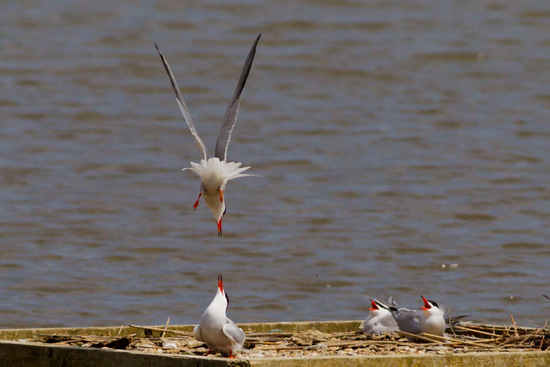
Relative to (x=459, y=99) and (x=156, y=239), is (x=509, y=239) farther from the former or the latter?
(x=459, y=99)

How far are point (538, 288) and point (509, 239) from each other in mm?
2883

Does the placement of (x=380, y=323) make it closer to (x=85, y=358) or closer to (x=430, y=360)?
(x=430, y=360)

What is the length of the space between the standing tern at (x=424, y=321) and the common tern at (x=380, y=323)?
0.69ft

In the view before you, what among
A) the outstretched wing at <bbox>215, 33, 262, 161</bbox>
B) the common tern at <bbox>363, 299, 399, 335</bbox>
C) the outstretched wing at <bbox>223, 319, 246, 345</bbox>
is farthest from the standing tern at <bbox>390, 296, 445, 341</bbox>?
the outstretched wing at <bbox>215, 33, 262, 161</bbox>

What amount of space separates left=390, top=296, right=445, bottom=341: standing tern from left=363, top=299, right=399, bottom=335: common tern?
210 millimetres

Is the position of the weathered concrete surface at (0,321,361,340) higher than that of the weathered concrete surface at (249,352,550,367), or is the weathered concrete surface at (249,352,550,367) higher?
the weathered concrete surface at (249,352,550,367)

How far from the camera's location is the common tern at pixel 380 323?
866 cm

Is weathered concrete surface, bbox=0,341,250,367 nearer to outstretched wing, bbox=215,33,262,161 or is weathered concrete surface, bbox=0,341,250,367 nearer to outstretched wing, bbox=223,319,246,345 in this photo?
outstretched wing, bbox=223,319,246,345

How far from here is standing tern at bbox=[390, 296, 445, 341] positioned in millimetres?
8156

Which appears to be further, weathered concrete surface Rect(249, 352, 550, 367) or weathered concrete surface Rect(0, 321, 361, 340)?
weathered concrete surface Rect(0, 321, 361, 340)

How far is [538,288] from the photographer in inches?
572

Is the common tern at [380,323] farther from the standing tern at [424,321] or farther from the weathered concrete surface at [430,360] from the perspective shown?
the weathered concrete surface at [430,360]

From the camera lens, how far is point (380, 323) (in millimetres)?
8734

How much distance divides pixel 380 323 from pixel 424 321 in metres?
0.60
